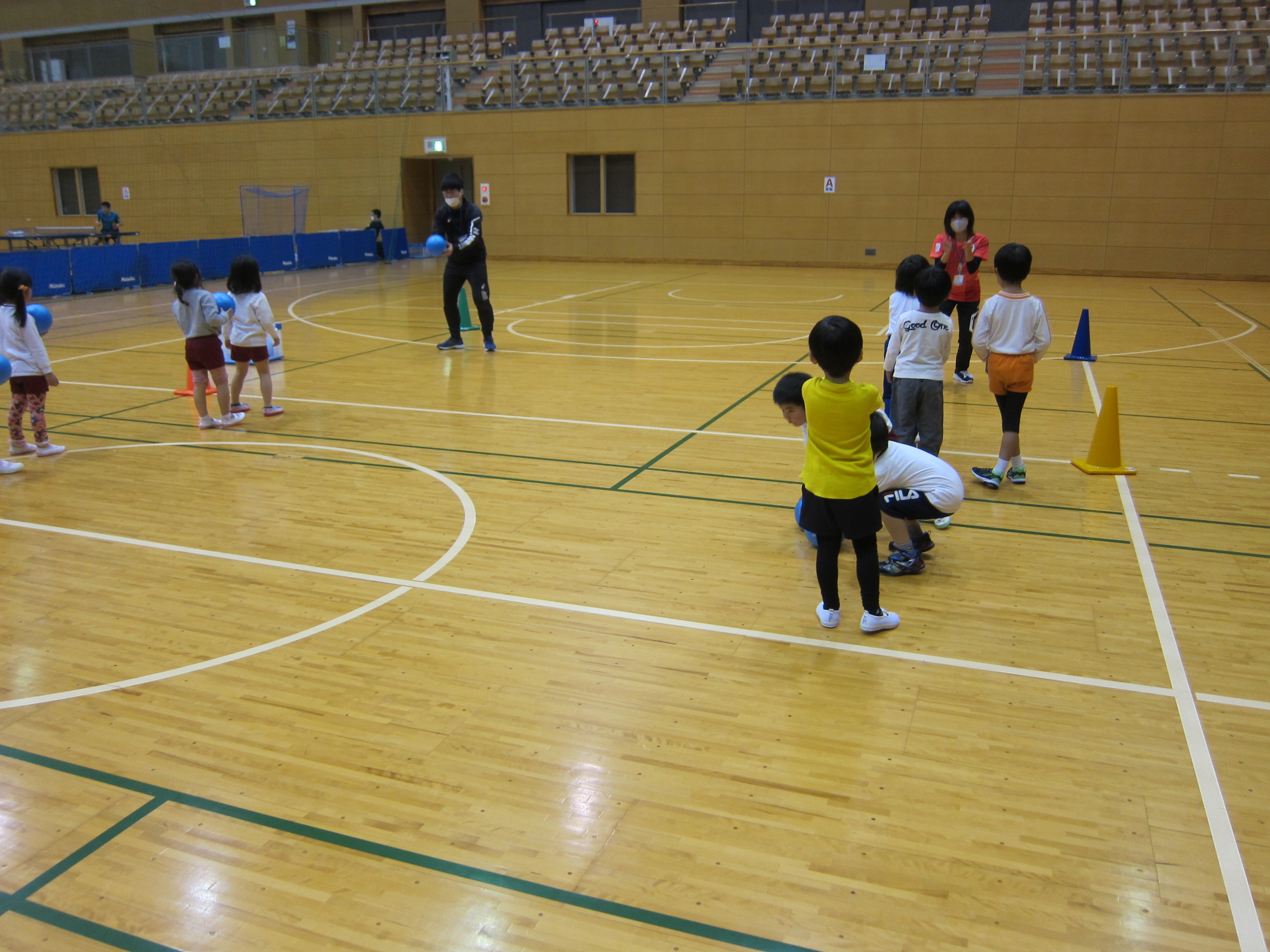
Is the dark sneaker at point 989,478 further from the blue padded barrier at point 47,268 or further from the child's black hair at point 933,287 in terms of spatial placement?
the blue padded barrier at point 47,268

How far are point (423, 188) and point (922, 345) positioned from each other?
22055mm

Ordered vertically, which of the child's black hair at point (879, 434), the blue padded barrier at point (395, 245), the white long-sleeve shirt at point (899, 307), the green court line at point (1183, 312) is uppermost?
the blue padded barrier at point (395, 245)

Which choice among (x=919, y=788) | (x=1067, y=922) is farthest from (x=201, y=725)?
(x=1067, y=922)

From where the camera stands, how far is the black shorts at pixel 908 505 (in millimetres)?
4148

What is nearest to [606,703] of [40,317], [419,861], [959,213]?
[419,861]

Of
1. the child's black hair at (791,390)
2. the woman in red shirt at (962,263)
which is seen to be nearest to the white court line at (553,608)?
the child's black hair at (791,390)

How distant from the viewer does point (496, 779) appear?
2.81 meters

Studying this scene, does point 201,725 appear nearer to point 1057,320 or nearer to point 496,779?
point 496,779

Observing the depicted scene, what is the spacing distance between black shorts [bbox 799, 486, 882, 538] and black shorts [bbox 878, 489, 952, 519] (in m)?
0.55

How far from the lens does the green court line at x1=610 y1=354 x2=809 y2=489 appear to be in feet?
18.9

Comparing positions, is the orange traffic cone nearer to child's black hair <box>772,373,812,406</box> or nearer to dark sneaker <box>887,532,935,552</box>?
child's black hair <box>772,373,812,406</box>

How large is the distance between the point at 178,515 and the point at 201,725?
2.32 meters

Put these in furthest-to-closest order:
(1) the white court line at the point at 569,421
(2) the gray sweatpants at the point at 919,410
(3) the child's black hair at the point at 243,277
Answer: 1. (3) the child's black hair at the point at 243,277
2. (1) the white court line at the point at 569,421
3. (2) the gray sweatpants at the point at 919,410

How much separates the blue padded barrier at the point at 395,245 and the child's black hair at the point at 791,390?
2036cm
